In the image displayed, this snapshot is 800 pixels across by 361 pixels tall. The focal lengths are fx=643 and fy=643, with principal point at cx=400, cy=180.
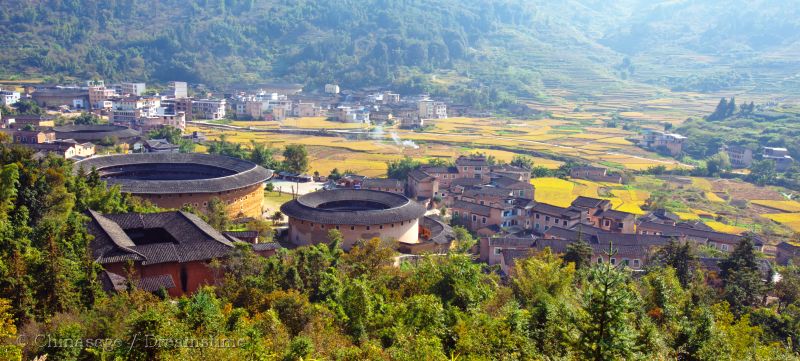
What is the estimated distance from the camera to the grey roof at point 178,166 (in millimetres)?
25266

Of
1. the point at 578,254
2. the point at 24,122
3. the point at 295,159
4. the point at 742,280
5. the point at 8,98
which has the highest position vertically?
the point at 8,98

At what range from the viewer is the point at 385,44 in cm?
10738

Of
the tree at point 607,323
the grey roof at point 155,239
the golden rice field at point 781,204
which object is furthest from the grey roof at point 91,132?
the tree at point 607,323

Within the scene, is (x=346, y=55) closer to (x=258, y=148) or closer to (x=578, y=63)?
(x=578, y=63)

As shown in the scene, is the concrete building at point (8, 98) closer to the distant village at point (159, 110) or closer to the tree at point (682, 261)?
the distant village at point (159, 110)

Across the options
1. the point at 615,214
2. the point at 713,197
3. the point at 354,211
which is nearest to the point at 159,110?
the point at 354,211

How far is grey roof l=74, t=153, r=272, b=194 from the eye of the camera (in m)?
25.3

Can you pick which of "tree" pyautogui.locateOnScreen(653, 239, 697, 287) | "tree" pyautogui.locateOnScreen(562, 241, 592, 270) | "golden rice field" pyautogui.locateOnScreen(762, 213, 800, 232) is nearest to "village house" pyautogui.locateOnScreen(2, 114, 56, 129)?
"tree" pyautogui.locateOnScreen(562, 241, 592, 270)

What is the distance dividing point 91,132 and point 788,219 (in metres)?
42.3

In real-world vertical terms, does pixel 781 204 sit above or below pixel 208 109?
below

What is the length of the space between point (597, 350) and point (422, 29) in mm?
113371

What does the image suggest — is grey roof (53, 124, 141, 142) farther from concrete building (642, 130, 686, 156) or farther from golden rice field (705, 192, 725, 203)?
concrete building (642, 130, 686, 156)

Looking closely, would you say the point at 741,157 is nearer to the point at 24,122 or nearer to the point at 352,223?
the point at 352,223

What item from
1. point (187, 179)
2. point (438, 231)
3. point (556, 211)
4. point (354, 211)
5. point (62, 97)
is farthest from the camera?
point (62, 97)
